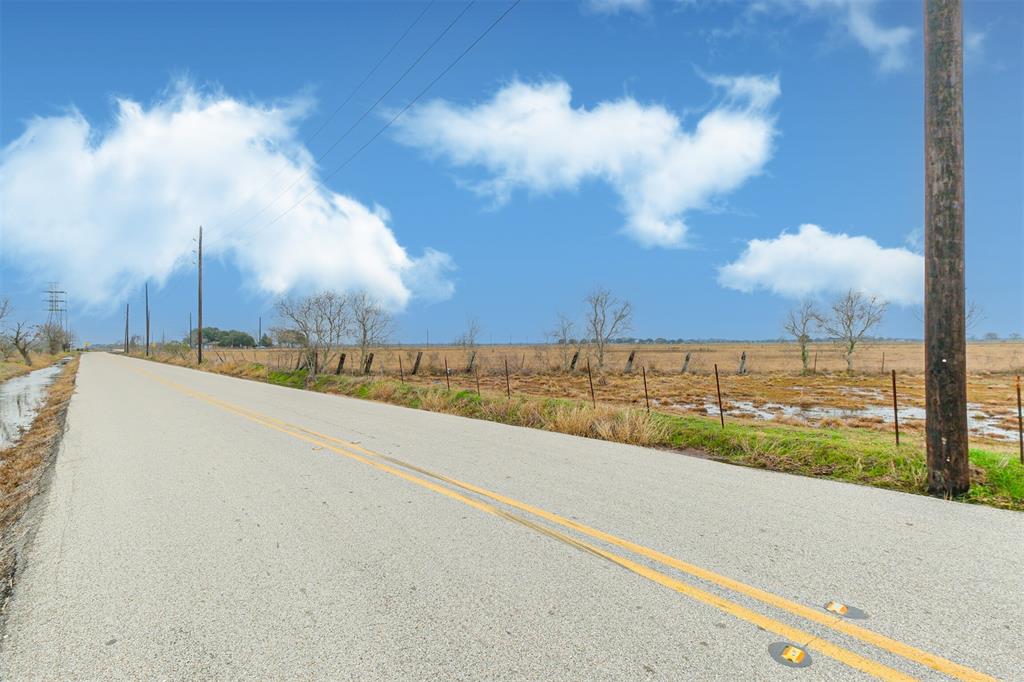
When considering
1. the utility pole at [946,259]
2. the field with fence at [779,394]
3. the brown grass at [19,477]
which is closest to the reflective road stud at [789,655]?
the utility pole at [946,259]

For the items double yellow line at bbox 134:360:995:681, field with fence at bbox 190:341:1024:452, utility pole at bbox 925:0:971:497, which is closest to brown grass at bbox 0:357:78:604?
double yellow line at bbox 134:360:995:681

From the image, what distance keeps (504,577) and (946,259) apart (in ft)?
18.9

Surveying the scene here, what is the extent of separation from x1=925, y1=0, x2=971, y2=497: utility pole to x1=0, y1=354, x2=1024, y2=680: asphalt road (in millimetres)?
692

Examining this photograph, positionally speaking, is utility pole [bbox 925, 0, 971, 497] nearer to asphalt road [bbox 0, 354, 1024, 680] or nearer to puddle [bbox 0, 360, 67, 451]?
asphalt road [bbox 0, 354, 1024, 680]

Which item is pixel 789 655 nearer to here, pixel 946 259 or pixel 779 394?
pixel 946 259

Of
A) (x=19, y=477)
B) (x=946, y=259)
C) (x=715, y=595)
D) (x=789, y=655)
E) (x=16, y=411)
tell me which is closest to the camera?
(x=789, y=655)

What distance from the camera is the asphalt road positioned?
9.40 ft

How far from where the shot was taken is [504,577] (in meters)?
3.79

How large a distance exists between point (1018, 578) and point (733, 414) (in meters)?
14.2

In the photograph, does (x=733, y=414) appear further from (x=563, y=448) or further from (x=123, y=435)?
(x=123, y=435)

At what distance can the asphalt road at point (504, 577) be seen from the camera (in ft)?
9.40

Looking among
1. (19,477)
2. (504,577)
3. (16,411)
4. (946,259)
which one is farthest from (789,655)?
(16,411)

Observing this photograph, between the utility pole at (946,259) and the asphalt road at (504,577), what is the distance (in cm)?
69

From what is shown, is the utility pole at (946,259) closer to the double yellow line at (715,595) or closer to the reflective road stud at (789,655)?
the double yellow line at (715,595)
